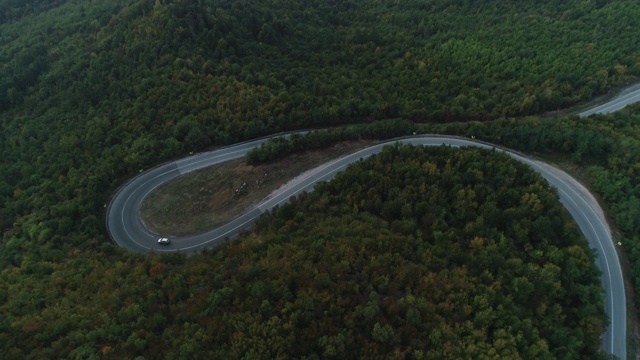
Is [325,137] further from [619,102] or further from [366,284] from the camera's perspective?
[619,102]

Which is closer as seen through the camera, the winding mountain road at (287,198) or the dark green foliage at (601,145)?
the winding mountain road at (287,198)

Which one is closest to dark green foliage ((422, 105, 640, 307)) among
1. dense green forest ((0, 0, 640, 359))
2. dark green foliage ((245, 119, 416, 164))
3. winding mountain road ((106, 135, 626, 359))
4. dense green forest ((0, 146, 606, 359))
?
Result: dense green forest ((0, 0, 640, 359))

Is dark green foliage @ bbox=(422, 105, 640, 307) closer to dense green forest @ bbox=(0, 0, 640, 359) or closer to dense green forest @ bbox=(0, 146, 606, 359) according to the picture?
dense green forest @ bbox=(0, 0, 640, 359)

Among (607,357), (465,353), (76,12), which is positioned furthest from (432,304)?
(76,12)

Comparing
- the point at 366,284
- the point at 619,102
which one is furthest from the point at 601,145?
the point at 366,284

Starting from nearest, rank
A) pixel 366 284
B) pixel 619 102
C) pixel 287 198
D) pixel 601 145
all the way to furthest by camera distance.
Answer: pixel 366 284 → pixel 287 198 → pixel 601 145 → pixel 619 102

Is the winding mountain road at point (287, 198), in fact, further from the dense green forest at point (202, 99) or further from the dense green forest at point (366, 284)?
the dense green forest at point (366, 284)

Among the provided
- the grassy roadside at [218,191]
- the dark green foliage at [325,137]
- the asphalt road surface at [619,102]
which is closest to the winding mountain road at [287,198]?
the grassy roadside at [218,191]
